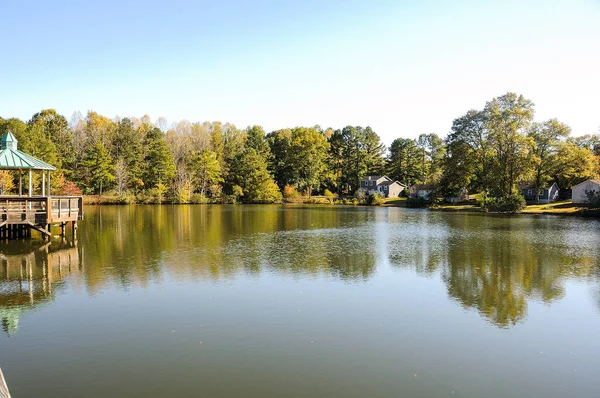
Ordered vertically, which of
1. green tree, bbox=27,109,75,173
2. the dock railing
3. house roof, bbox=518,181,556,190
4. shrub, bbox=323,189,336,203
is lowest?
the dock railing

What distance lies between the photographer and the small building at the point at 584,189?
177ft

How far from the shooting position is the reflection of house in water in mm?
12383

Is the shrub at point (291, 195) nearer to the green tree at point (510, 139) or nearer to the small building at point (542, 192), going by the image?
the green tree at point (510, 139)

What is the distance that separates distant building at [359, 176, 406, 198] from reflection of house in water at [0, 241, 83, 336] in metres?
67.1

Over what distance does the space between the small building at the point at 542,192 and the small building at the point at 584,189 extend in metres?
6.02

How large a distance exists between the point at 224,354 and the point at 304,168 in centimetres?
7726

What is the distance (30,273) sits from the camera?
657 inches

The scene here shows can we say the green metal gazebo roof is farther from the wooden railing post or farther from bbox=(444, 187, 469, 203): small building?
bbox=(444, 187, 469, 203): small building

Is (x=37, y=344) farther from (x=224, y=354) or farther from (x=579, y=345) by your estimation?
(x=579, y=345)

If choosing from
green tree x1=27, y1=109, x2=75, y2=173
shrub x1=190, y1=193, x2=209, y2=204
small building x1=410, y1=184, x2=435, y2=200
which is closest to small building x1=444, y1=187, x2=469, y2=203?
small building x1=410, y1=184, x2=435, y2=200

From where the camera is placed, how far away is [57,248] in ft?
74.1

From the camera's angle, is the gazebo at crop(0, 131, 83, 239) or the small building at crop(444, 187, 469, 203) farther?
the small building at crop(444, 187, 469, 203)

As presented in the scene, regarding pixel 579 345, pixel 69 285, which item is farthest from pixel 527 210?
pixel 69 285

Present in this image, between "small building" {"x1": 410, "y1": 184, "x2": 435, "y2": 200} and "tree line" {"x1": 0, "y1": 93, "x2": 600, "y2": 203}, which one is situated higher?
"tree line" {"x1": 0, "y1": 93, "x2": 600, "y2": 203}
